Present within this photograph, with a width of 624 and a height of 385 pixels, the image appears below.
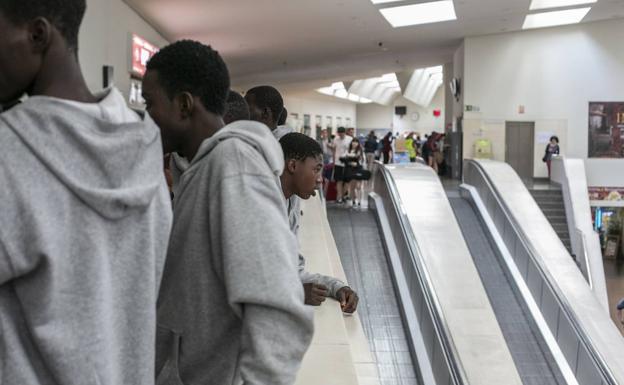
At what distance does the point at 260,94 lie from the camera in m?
3.90

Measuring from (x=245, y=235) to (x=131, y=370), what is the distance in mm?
361

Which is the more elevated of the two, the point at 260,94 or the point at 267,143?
the point at 260,94

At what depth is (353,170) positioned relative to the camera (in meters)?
13.9

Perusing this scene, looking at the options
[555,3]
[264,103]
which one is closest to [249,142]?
[264,103]

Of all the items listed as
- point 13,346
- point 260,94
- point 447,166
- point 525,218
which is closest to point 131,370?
point 13,346

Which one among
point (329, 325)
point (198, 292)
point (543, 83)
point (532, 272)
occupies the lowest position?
point (532, 272)

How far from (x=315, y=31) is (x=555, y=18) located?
24.8 feet

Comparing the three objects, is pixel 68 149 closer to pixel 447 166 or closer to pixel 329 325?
pixel 329 325

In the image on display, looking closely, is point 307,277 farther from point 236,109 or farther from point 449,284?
point 449,284

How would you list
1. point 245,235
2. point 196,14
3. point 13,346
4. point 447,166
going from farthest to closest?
point 447,166 < point 196,14 < point 245,235 < point 13,346

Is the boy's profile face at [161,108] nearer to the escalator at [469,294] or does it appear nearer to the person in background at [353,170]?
the escalator at [469,294]

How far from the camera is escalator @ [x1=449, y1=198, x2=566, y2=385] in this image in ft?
25.0

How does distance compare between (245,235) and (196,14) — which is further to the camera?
(196,14)

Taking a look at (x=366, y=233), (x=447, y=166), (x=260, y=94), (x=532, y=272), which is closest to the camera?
(x=260, y=94)
